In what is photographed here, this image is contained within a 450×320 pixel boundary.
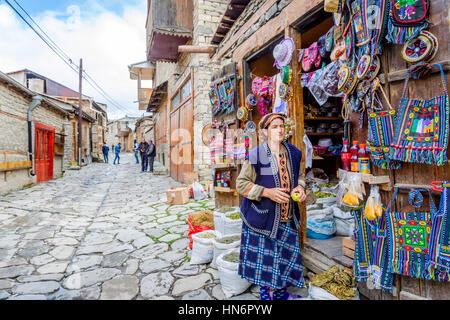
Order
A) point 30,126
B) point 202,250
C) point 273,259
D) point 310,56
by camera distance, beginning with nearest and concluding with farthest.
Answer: point 273,259 → point 310,56 → point 202,250 → point 30,126

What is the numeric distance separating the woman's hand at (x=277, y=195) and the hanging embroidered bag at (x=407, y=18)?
1376 mm

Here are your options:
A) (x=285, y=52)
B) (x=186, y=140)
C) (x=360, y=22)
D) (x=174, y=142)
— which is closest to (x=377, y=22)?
(x=360, y=22)

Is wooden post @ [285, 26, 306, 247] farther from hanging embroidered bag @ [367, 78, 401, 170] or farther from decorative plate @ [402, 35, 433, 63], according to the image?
decorative plate @ [402, 35, 433, 63]

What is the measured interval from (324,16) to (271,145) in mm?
1740

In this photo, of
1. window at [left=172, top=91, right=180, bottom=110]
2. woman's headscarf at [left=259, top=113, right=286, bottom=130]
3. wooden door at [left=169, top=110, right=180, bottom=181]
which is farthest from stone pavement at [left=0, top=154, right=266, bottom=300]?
window at [left=172, top=91, right=180, bottom=110]

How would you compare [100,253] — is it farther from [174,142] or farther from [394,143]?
[174,142]

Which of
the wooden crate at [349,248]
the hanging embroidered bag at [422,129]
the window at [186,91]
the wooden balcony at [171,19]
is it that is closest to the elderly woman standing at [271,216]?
the wooden crate at [349,248]

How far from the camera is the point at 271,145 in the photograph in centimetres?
236

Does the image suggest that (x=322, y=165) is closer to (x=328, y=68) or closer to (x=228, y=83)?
(x=228, y=83)

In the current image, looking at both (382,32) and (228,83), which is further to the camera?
(228,83)

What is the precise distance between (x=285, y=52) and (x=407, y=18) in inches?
61.6

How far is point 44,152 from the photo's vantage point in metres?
11.8

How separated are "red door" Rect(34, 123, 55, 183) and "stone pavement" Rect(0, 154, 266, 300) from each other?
4643 mm

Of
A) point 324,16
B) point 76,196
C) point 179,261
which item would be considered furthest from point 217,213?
point 76,196
